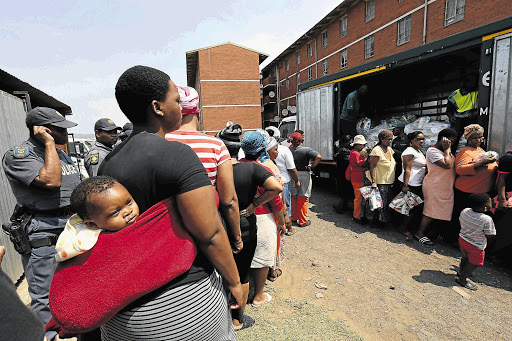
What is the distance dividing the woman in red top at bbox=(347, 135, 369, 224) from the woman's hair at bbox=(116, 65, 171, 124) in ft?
14.3

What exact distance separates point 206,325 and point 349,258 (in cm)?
316

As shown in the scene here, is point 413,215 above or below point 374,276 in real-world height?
above

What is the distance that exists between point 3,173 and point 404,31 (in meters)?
20.5

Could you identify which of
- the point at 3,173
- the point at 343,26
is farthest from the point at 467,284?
the point at 343,26

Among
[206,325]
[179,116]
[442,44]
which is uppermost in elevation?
[442,44]

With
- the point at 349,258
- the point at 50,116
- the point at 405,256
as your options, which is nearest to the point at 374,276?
the point at 349,258

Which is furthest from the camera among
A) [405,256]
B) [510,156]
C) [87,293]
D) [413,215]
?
[413,215]

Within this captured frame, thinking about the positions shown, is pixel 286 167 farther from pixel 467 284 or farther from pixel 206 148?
pixel 206 148

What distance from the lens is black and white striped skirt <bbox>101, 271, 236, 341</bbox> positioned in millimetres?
1006

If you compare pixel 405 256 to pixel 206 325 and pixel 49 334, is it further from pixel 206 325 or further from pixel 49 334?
pixel 49 334

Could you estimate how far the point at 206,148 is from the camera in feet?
5.30

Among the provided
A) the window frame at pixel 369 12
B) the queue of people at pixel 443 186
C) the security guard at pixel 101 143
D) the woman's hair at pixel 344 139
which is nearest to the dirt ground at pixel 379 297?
the queue of people at pixel 443 186

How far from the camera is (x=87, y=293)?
2.95 feet

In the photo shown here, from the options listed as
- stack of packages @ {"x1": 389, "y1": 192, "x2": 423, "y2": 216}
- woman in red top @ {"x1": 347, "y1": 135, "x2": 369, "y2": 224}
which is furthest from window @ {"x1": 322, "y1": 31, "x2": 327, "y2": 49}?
stack of packages @ {"x1": 389, "y1": 192, "x2": 423, "y2": 216}
